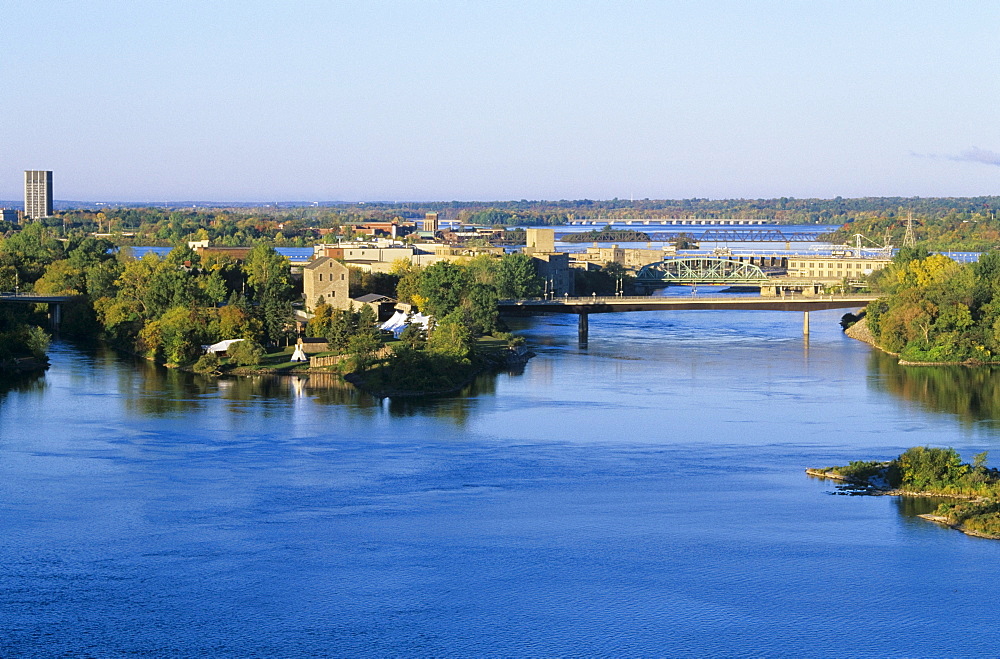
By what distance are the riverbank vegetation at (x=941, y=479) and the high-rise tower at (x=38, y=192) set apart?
256 feet

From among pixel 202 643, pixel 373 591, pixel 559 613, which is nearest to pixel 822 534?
pixel 559 613

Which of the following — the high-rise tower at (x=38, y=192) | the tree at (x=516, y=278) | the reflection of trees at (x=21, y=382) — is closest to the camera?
the reflection of trees at (x=21, y=382)

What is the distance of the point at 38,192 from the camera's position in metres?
85.8

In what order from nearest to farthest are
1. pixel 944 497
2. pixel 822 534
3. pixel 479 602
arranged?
1. pixel 479 602
2. pixel 822 534
3. pixel 944 497

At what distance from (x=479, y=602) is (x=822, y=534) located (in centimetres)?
311

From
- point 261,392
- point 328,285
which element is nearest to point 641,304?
point 328,285

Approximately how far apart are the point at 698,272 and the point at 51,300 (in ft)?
63.6

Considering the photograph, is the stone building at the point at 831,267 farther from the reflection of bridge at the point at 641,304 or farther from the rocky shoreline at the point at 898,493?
the rocky shoreline at the point at 898,493

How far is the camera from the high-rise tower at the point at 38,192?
3351 inches

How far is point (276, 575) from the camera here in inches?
409

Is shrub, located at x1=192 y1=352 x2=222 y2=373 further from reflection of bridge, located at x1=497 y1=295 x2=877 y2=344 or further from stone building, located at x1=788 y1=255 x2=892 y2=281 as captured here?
stone building, located at x1=788 y1=255 x2=892 y2=281

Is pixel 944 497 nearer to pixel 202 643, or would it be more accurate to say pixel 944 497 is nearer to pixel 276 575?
pixel 276 575

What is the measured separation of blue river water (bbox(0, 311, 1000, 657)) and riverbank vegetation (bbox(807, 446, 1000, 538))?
12.0 inches

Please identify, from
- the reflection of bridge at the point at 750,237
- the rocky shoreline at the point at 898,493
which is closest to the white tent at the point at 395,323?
the rocky shoreline at the point at 898,493
